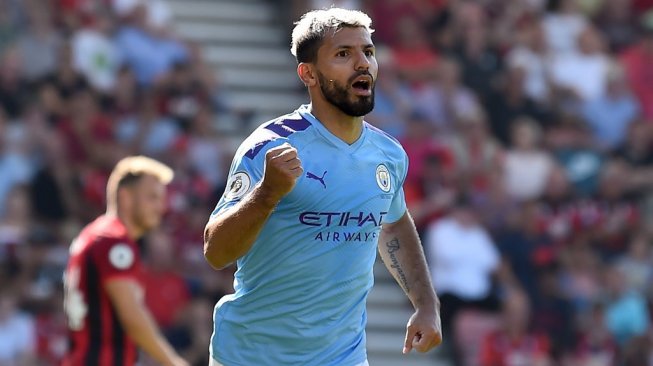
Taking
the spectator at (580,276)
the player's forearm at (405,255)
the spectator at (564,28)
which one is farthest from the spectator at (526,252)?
the player's forearm at (405,255)

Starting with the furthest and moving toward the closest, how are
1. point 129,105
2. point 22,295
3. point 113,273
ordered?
point 129,105 < point 22,295 < point 113,273

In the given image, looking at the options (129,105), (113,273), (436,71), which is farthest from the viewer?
(436,71)

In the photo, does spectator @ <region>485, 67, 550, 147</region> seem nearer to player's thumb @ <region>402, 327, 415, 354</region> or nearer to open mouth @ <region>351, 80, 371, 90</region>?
player's thumb @ <region>402, 327, 415, 354</region>

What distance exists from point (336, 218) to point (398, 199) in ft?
1.69

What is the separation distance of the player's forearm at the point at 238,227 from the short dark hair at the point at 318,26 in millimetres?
788

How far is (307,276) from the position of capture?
564 cm

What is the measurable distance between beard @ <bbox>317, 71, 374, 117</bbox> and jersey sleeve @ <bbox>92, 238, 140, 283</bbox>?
2.53m

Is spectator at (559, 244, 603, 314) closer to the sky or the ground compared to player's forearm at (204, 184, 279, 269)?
closer to the ground

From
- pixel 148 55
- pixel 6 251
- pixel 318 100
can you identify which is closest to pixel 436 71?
pixel 148 55

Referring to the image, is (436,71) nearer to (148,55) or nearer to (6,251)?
(148,55)

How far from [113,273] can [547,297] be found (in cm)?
704

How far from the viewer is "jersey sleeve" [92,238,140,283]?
309 inches

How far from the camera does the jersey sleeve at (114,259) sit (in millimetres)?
7848

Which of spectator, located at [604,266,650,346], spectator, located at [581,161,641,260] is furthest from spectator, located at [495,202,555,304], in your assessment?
spectator, located at [581,161,641,260]
